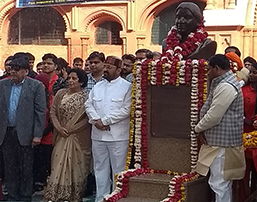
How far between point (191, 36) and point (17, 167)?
2.57 meters

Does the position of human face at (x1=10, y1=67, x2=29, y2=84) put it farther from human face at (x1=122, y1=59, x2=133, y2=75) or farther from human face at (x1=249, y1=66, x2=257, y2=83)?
human face at (x1=249, y1=66, x2=257, y2=83)

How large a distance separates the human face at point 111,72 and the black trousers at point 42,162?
1472 millimetres

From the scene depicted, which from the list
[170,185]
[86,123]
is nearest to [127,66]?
[86,123]

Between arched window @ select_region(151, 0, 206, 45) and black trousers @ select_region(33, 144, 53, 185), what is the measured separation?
12.4 meters

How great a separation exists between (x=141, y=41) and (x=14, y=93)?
12.8 meters

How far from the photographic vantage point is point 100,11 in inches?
781

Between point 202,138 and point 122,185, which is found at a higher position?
point 202,138

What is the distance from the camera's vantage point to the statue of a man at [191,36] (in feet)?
20.1

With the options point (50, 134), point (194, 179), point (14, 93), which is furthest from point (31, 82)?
point (194, 179)

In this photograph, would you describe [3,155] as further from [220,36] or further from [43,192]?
[220,36]

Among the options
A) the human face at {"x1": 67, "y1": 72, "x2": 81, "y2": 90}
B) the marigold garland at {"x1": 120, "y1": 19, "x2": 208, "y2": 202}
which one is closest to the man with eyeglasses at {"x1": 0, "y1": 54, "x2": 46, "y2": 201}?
the human face at {"x1": 67, "y1": 72, "x2": 81, "y2": 90}

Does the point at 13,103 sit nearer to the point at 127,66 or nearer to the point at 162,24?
the point at 127,66

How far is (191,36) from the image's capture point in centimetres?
615

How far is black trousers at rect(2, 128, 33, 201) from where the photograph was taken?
267 inches
